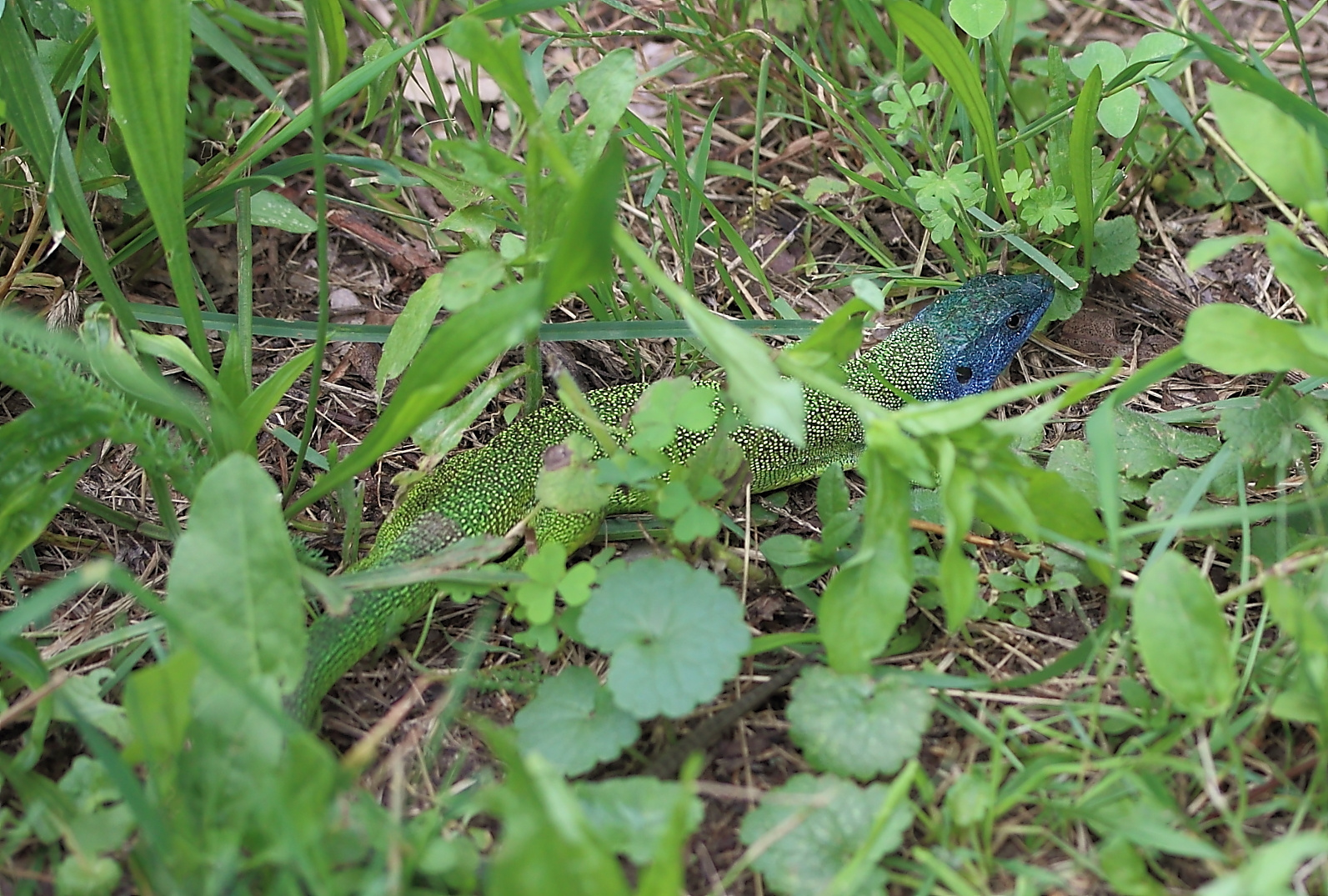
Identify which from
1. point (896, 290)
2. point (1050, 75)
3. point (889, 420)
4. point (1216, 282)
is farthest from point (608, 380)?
point (1216, 282)

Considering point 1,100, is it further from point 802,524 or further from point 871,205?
point 871,205

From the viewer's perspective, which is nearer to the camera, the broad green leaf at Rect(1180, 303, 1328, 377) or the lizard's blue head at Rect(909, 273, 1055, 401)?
the broad green leaf at Rect(1180, 303, 1328, 377)

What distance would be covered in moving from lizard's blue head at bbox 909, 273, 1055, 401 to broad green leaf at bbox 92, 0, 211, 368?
7.77 feet

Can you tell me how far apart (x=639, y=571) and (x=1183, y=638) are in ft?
3.60

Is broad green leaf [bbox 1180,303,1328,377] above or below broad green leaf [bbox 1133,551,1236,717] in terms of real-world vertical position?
above

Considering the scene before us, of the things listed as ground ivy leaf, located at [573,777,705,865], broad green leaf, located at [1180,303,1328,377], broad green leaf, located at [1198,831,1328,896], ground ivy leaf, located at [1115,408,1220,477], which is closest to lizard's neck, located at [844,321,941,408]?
ground ivy leaf, located at [1115,408,1220,477]

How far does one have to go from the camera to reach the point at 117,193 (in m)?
3.24

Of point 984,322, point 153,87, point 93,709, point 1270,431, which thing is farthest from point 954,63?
point 93,709

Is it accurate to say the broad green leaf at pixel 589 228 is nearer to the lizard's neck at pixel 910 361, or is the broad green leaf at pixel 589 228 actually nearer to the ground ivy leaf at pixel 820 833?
the ground ivy leaf at pixel 820 833

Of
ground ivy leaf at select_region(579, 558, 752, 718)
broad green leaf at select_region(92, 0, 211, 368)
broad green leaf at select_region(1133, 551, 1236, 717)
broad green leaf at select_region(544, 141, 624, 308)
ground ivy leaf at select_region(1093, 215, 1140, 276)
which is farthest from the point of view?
ground ivy leaf at select_region(1093, 215, 1140, 276)

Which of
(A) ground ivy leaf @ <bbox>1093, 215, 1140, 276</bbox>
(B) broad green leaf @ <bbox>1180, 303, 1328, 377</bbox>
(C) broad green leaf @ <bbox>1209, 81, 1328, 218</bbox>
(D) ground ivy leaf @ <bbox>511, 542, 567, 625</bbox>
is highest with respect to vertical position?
(C) broad green leaf @ <bbox>1209, 81, 1328, 218</bbox>

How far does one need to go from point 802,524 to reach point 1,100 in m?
2.29

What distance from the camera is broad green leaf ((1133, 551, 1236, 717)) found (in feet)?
6.75

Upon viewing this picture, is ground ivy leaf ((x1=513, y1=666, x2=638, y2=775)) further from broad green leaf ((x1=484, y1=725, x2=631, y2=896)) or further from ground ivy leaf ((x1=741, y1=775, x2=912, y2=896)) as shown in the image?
broad green leaf ((x1=484, y1=725, x2=631, y2=896))
